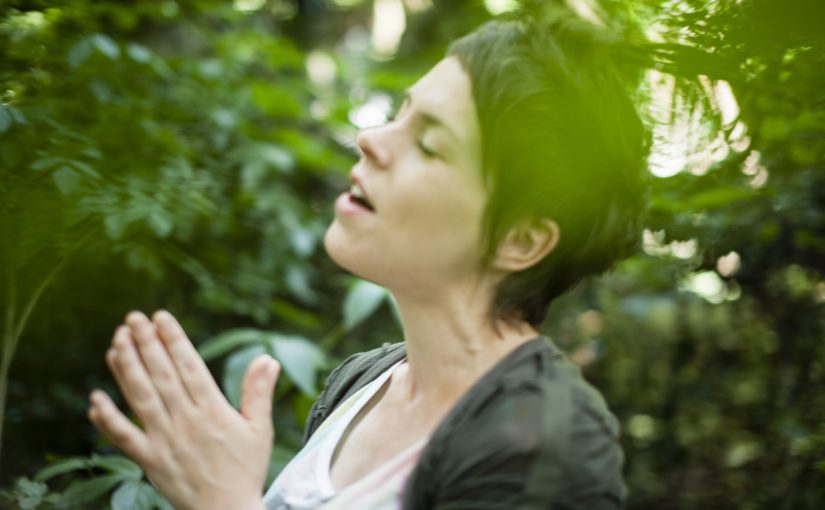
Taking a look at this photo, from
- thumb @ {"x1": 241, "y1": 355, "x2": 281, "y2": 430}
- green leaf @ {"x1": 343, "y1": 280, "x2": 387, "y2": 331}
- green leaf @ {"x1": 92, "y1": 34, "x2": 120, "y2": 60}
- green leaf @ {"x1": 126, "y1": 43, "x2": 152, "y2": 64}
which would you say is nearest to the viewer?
thumb @ {"x1": 241, "y1": 355, "x2": 281, "y2": 430}

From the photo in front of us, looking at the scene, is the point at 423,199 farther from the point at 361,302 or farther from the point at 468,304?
the point at 361,302

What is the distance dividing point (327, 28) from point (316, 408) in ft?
12.8

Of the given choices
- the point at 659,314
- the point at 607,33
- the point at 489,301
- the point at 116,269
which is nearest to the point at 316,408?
the point at 489,301

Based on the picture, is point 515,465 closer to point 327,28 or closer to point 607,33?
point 607,33

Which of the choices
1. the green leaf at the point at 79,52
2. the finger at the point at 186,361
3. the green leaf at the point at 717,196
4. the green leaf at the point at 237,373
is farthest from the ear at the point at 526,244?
the green leaf at the point at 237,373

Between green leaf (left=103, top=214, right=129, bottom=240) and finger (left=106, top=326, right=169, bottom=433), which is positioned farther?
green leaf (left=103, top=214, right=129, bottom=240)

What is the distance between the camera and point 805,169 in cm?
182

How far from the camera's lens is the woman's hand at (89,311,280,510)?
1.04 meters

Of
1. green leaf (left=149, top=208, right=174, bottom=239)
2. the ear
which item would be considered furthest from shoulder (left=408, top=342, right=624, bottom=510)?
green leaf (left=149, top=208, right=174, bottom=239)

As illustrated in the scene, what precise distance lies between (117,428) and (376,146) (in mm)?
503

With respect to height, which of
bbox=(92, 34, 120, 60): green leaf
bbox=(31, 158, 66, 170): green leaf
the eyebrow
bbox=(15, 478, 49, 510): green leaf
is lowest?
bbox=(15, 478, 49, 510): green leaf

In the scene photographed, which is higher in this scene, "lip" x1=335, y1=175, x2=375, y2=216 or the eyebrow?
the eyebrow

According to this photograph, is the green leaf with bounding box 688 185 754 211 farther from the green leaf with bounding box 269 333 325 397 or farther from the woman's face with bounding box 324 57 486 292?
the green leaf with bounding box 269 333 325 397

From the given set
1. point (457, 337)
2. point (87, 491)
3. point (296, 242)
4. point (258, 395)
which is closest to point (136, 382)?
point (258, 395)
